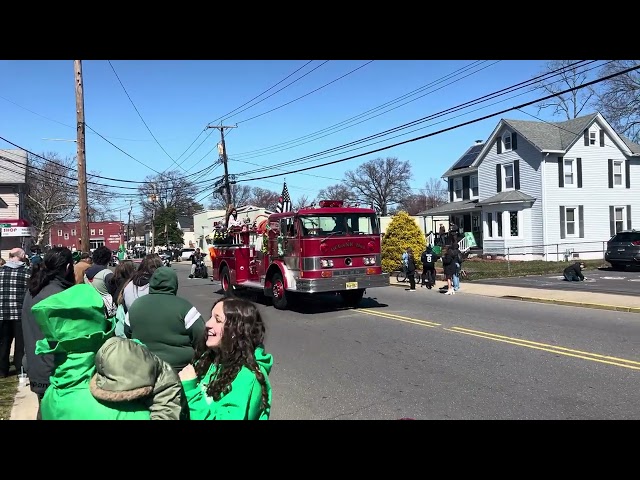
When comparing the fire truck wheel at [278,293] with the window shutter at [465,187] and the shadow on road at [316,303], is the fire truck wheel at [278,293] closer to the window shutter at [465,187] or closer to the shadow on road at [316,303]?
the shadow on road at [316,303]

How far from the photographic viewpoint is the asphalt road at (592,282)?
1739cm

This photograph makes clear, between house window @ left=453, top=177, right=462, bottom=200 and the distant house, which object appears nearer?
house window @ left=453, top=177, right=462, bottom=200

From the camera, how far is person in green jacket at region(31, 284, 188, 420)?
7.47ft

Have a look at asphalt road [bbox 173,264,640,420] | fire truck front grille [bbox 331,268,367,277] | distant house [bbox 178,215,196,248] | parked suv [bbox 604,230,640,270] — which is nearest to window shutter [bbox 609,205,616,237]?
parked suv [bbox 604,230,640,270]

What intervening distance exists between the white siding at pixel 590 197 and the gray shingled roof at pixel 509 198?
1210 millimetres

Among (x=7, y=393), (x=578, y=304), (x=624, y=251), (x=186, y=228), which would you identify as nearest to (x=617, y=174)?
(x=624, y=251)

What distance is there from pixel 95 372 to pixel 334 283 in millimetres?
11290

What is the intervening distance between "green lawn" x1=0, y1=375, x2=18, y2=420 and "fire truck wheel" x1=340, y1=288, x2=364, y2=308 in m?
9.02

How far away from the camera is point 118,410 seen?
7.54ft

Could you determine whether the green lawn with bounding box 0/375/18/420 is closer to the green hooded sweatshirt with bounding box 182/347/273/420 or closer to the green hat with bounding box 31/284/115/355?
the green hat with bounding box 31/284/115/355
